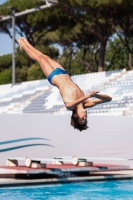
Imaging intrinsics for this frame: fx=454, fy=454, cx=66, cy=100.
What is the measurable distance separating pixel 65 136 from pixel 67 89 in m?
6.39

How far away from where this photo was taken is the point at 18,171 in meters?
9.96

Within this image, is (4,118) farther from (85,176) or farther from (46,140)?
(85,176)

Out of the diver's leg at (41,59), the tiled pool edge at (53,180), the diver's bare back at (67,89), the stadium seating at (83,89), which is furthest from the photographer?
the stadium seating at (83,89)

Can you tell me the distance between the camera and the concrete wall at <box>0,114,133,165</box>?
39.1 feet

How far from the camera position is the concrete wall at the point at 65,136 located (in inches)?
469

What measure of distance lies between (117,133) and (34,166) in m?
3.04

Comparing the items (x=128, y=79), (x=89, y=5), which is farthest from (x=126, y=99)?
(x=89, y=5)

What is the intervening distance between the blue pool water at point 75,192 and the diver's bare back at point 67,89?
290cm

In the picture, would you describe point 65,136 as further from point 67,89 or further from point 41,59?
point 67,89

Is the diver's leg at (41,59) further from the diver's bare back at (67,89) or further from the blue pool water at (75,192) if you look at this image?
the blue pool water at (75,192)

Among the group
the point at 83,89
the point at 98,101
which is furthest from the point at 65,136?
the point at 83,89

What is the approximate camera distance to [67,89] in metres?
6.06

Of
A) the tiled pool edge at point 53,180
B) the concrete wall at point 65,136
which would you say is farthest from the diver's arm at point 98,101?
the concrete wall at point 65,136

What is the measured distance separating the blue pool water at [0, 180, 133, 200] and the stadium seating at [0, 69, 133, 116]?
18.1ft
